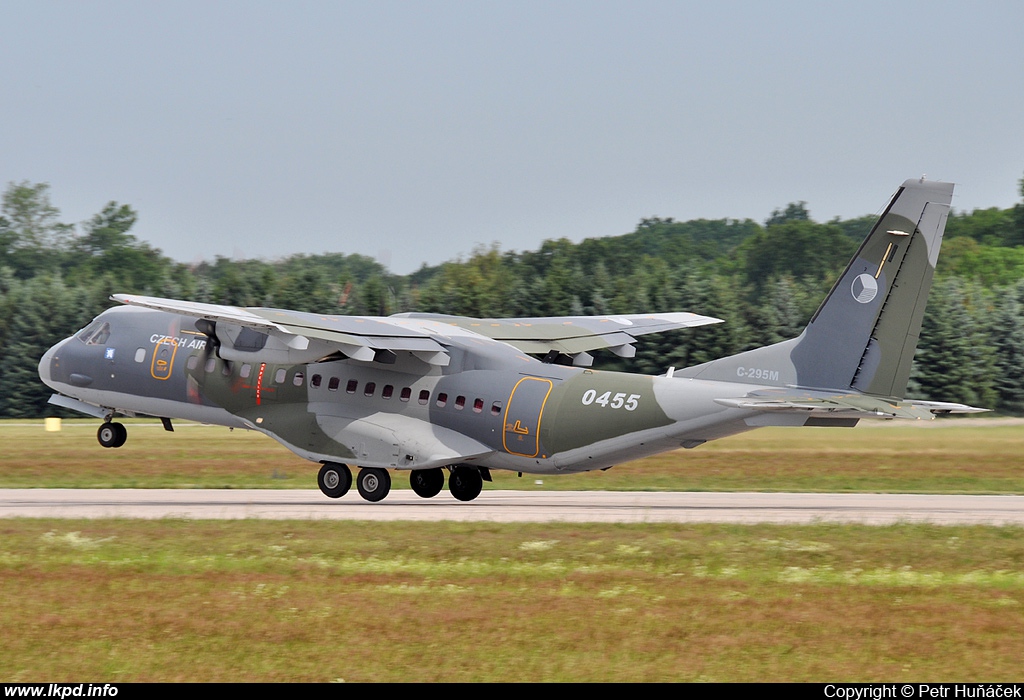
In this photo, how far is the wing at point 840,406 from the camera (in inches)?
859

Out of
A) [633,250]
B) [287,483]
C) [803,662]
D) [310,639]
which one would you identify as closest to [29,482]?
[287,483]

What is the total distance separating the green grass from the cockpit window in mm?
8098

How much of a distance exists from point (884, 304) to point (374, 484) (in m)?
11.5

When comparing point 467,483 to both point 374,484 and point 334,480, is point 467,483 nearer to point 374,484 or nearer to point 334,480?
point 374,484

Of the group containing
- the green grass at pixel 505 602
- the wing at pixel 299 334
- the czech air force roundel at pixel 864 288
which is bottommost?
the green grass at pixel 505 602

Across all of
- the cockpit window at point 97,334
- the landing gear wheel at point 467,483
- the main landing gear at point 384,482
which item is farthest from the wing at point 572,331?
the cockpit window at point 97,334

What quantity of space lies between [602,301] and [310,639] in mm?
53731

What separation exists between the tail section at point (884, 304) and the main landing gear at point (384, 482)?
26.7 ft

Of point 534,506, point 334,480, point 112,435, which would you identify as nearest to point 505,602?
point 534,506

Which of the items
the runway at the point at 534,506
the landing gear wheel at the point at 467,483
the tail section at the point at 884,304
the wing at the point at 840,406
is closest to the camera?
the wing at the point at 840,406

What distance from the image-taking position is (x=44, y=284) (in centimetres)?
7075

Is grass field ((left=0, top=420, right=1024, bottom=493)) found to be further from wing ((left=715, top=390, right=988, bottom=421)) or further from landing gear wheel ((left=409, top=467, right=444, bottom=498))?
wing ((left=715, top=390, right=988, bottom=421))

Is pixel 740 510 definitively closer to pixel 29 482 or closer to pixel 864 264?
pixel 864 264

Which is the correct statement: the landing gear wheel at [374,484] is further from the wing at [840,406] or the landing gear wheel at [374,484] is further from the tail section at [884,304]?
the tail section at [884,304]
